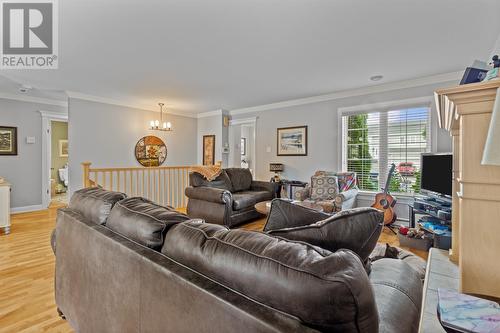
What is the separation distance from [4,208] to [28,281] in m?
2.16

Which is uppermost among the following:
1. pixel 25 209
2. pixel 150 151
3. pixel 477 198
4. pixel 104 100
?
pixel 104 100

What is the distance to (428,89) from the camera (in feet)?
12.4

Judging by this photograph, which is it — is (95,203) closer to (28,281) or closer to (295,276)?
(295,276)

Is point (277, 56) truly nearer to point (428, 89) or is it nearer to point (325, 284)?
point (428, 89)

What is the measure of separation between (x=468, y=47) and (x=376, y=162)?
6.86 feet

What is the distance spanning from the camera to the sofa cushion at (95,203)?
4.55 feet

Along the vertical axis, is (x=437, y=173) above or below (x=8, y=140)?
below

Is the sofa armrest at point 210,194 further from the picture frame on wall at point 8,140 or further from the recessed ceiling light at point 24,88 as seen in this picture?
the picture frame on wall at point 8,140

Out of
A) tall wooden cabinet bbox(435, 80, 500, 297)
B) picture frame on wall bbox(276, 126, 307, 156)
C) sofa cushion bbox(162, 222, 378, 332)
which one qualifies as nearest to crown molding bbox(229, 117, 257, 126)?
picture frame on wall bbox(276, 126, 307, 156)

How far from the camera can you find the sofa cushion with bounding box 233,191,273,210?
3945 millimetres

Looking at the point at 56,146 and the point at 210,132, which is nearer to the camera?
the point at 210,132

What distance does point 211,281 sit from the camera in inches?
28.7

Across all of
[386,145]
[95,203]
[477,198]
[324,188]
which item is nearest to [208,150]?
[324,188]
